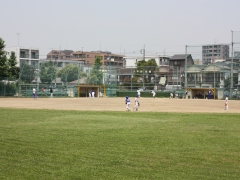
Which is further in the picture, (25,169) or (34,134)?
(34,134)

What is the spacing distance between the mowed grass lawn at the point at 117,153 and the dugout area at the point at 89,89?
4713 cm

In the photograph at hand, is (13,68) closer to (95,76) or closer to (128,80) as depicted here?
(95,76)

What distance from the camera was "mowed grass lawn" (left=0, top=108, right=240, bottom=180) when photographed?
873cm

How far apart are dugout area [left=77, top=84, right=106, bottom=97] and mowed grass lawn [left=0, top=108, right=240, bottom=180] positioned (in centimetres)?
4713

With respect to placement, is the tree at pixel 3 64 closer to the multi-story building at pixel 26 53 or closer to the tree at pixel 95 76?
the tree at pixel 95 76

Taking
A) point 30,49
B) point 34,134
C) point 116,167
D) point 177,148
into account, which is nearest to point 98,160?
point 116,167

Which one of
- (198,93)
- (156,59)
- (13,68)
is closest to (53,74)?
(13,68)

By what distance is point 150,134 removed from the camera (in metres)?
15.3

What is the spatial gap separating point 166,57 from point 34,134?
93103 millimetres

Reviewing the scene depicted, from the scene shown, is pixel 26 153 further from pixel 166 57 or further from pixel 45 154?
pixel 166 57

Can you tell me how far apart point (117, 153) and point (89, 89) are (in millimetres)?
54600

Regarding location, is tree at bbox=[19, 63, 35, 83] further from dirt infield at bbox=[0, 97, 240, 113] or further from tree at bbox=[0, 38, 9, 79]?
dirt infield at bbox=[0, 97, 240, 113]

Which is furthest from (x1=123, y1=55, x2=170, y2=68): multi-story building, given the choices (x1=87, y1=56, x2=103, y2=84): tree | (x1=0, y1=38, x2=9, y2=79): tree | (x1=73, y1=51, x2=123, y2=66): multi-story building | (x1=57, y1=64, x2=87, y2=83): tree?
(x1=0, y1=38, x2=9, y2=79): tree

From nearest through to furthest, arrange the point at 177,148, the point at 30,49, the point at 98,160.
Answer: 1. the point at 98,160
2. the point at 177,148
3. the point at 30,49
